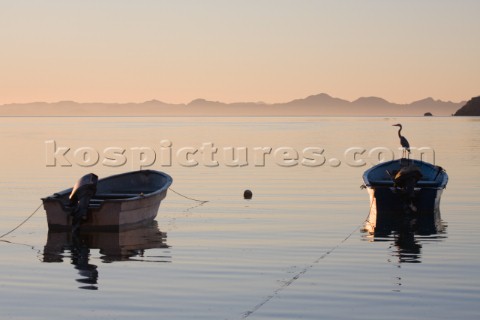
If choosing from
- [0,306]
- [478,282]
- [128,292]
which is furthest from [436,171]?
[0,306]

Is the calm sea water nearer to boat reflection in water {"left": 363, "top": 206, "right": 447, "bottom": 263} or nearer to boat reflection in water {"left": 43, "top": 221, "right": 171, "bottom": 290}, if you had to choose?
boat reflection in water {"left": 43, "top": 221, "right": 171, "bottom": 290}

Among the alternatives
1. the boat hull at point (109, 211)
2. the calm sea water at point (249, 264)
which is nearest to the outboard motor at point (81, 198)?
the boat hull at point (109, 211)

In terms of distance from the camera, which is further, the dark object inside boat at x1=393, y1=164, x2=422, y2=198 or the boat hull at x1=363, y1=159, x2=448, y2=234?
the dark object inside boat at x1=393, y1=164, x2=422, y2=198

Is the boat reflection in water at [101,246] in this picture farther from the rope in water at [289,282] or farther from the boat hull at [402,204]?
the boat hull at [402,204]

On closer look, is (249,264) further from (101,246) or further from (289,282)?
(101,246)

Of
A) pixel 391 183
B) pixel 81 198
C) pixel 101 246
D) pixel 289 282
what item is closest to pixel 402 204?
pixel 391 183

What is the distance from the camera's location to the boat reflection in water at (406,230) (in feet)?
81.1

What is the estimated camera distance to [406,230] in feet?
95.3

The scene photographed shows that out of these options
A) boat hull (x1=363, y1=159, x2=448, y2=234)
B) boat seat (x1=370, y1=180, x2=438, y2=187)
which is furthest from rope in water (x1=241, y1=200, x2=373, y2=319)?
boat seat (x1=370, y1=180, x2=438, y2=187)

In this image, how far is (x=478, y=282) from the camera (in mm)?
19625

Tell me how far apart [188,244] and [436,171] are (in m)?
15.2

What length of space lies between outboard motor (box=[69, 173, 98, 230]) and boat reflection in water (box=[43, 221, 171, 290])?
54cm

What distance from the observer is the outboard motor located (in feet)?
89.6

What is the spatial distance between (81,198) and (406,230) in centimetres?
1041
